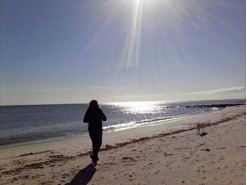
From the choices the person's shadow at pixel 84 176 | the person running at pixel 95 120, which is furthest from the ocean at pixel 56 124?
the person's shadow at pixel 84 176

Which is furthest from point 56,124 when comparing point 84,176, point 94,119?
point 84,176

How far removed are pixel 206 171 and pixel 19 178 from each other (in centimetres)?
531

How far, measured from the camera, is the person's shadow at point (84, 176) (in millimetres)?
5562

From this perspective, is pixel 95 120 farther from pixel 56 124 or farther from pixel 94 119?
pixel 56 124

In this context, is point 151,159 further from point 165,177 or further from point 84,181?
point 84,181

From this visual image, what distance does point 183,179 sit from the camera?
5.28m

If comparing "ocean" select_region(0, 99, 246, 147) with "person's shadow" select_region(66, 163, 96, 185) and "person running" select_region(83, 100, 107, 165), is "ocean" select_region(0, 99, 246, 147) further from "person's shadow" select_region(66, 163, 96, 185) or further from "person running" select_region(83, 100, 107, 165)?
"person's shadow" select_region(66, 163, 96, 185)

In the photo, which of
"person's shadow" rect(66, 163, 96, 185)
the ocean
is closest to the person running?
"person's shadow" rect(66, 163, 96, 185)

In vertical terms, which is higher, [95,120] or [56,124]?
[95,120]

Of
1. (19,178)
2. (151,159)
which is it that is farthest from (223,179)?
(19,178)

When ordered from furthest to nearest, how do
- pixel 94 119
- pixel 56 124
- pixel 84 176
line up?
pixel 56 124
pixel 94 119
pixel 84 176

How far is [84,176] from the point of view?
19.7ft

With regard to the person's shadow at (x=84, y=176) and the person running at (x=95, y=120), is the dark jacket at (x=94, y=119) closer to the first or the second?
the person running at (x=95, y=120)

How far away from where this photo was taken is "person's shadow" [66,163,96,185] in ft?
18.2
